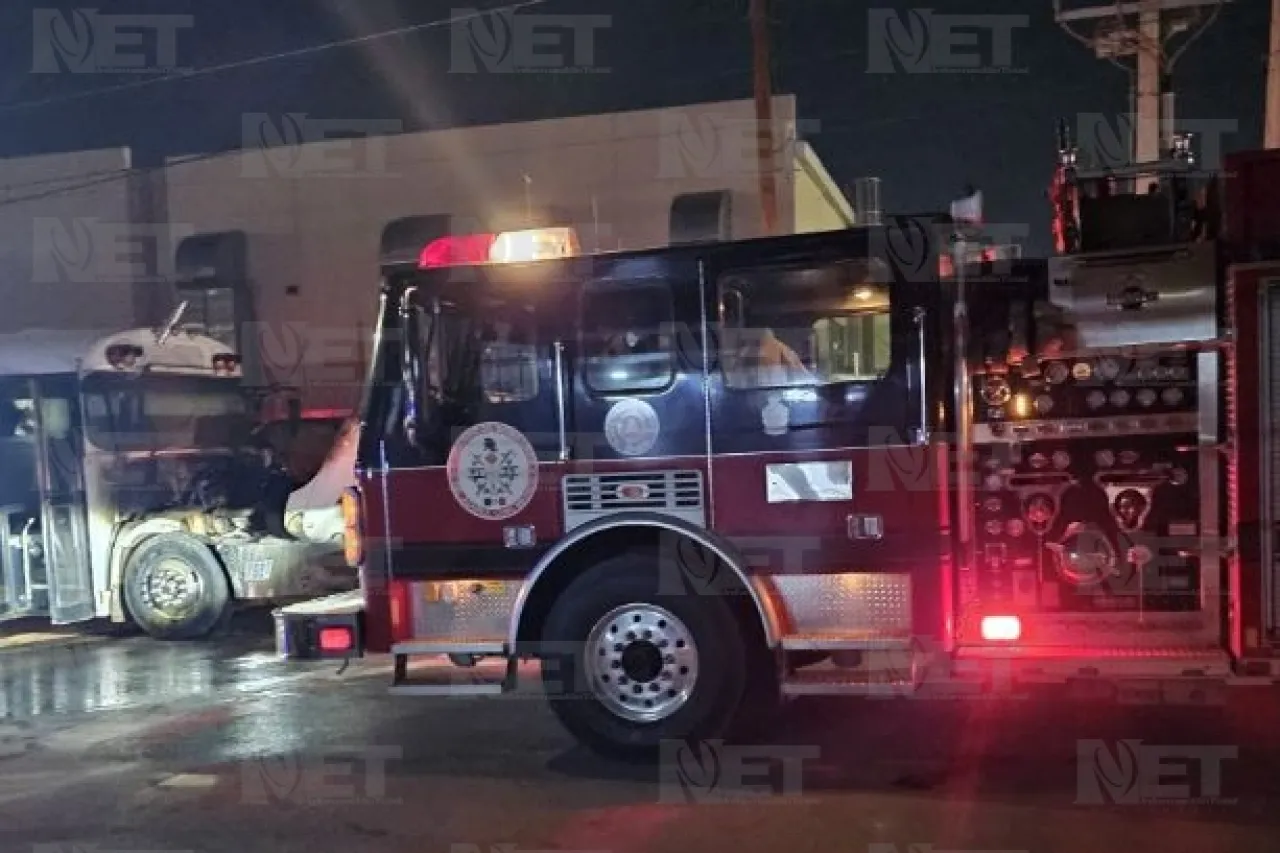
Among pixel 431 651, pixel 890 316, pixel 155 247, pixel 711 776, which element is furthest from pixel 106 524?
pixel 155 247

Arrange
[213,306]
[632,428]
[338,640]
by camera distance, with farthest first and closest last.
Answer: [213,306] < [338,640] < [632,428]

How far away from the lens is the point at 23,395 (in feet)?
36.4

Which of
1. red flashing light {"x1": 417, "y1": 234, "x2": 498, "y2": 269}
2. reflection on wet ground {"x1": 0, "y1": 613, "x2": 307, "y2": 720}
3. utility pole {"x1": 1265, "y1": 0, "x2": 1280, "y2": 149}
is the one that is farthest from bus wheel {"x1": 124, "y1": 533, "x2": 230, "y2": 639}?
utility pole {"x1": 1265, "y1": 0, "x2": 1280, "y2": 149}

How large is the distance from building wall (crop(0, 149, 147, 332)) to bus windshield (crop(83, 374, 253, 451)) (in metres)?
10.0

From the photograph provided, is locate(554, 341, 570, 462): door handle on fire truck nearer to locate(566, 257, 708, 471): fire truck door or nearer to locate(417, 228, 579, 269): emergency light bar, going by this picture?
locate(566, 257, 708, 471): fire truck door

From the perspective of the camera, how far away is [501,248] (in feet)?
21.4

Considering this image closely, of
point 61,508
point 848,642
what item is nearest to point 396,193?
point 61,508

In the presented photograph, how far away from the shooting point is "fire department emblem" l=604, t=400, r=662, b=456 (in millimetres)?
6039

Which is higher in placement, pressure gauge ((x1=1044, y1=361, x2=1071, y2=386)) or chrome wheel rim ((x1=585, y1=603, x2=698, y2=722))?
pressure gauge ((x1=1044, y1=361, x2=1071, y2=386))

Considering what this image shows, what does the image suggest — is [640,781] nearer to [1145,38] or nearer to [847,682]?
[847,682]

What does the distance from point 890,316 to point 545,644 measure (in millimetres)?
2381

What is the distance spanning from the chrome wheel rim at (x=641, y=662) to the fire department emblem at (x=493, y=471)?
77 centimetres

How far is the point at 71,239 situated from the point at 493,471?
61.6 ft

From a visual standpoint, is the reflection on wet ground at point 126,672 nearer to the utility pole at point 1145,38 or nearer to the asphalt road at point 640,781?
the asphalt road at point 640,781
